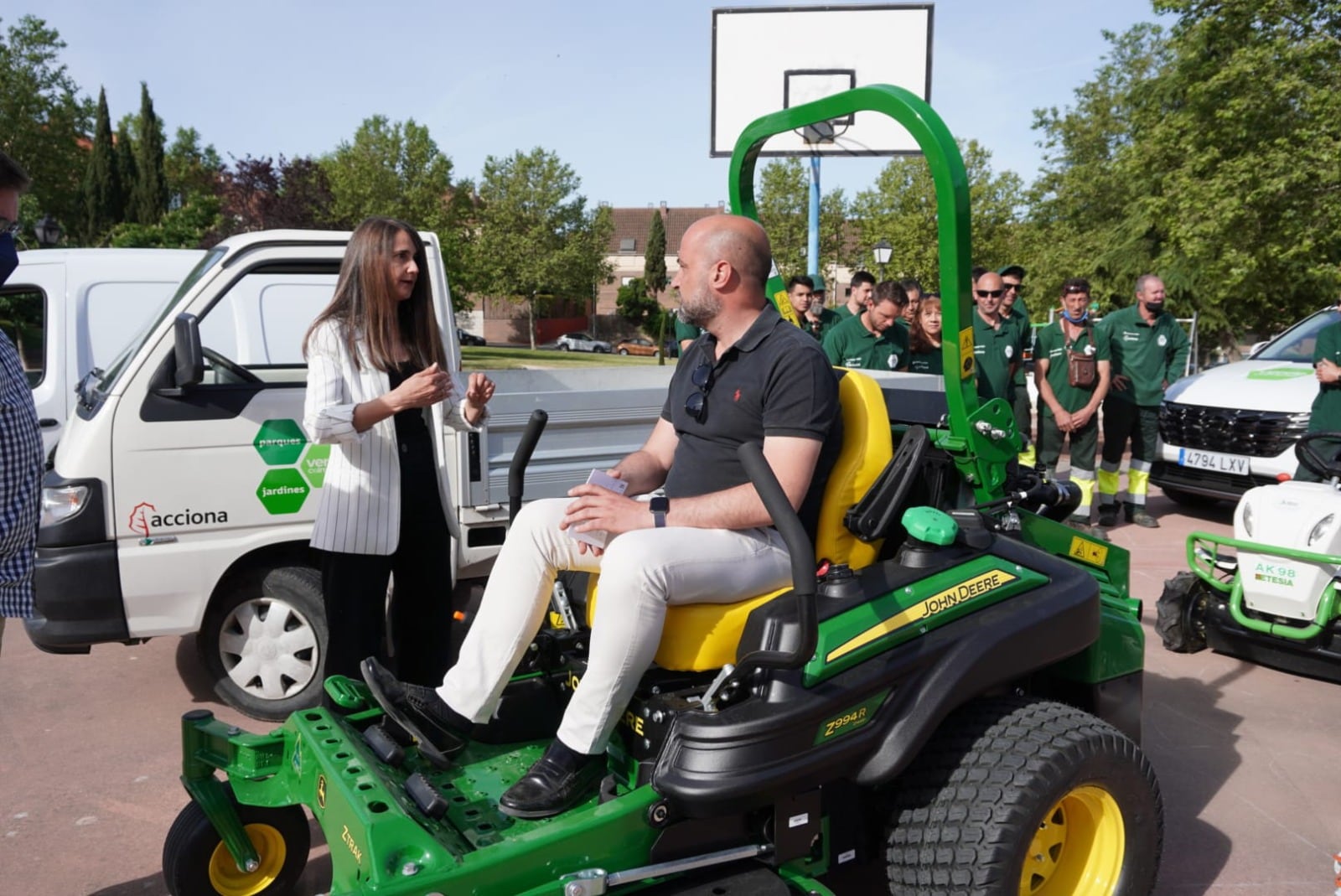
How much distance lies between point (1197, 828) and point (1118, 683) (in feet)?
2.59

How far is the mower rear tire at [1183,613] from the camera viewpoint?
5137mm

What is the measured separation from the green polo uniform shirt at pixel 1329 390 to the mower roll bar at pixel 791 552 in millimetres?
5893

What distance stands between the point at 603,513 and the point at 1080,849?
165 centimetres

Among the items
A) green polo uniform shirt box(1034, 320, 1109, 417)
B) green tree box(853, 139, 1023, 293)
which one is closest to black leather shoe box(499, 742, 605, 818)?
green polo uniform shirt box(1034, 320, 1109, 417)

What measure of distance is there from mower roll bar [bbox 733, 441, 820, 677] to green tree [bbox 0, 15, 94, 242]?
44.9 m

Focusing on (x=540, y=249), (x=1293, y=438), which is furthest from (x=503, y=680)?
(x=540, y=249)

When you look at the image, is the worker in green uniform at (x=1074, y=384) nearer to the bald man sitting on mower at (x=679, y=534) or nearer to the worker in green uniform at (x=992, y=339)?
the worker in green uniform at (x=992, y=339)

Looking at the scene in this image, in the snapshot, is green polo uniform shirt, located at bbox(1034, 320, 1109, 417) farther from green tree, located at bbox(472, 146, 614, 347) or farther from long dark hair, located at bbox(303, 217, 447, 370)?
green tree, located at bbox(472, 146, 614, 347)

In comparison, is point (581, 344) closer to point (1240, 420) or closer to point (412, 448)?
point (1240, 420)

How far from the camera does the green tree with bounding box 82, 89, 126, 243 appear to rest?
41156 mm

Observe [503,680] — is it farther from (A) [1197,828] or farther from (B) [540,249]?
(B) [540,249]

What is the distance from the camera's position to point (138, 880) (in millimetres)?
3172

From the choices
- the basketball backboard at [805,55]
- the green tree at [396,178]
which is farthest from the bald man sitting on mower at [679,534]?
the green tree at [396,178]

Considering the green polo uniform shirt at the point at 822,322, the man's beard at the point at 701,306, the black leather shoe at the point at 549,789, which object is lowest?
the black leather shoe at the point at 549,789
